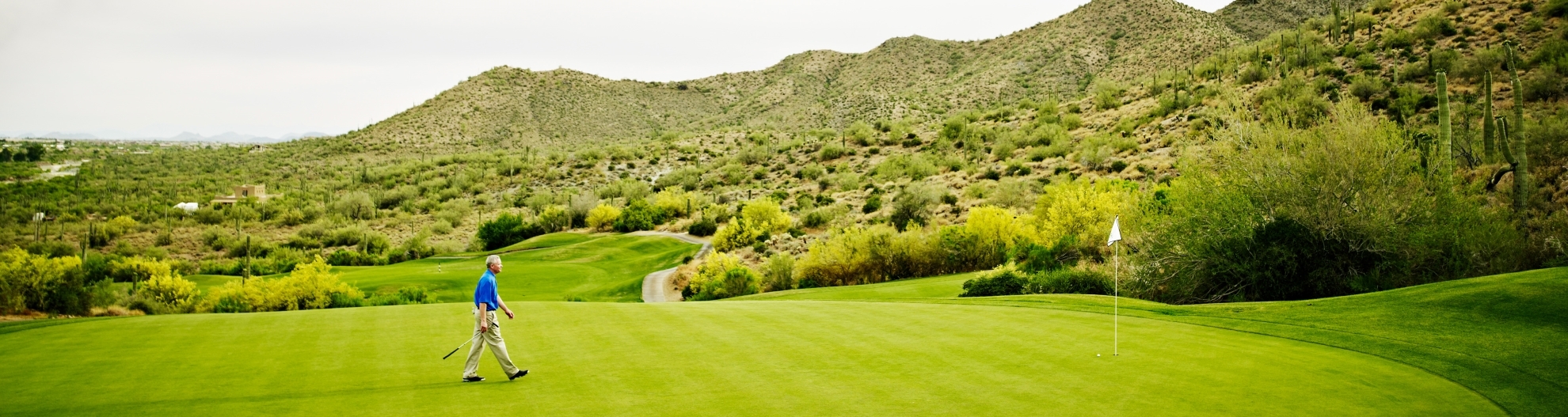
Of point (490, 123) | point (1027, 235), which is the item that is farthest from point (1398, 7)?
point (490, 123)

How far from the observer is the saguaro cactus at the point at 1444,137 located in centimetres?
1988

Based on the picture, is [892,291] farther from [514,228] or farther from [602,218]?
[514,228]

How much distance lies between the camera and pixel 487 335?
33.2 feet

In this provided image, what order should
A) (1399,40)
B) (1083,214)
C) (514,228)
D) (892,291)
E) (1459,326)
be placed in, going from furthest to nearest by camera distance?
(514,228) → (1399,40) → (1083,214) → (892,291) → (1459,326)

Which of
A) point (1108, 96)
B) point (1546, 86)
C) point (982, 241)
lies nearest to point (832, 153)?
point (1108, 96)

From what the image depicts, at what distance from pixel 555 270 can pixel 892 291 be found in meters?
24.6

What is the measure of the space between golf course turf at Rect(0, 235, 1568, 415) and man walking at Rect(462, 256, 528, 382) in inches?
8.1

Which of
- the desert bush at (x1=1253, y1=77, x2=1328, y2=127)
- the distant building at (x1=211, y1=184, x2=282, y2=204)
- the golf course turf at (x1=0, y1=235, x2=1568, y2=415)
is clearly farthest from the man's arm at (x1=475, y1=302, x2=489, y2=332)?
the distant building at (x1=211, y1=184, x2=282, y2=204)

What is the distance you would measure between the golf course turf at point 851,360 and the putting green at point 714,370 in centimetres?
5

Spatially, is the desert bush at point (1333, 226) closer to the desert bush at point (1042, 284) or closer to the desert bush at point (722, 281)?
the desert bush at point (1042, 284)

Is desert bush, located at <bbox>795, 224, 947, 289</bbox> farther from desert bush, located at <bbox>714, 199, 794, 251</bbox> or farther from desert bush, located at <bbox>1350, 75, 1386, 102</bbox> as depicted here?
desert bush, located at <bbox>1350, 75, 1386, 102</bbox>

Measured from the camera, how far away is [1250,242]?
19531 mm

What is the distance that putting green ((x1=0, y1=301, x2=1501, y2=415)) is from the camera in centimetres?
867

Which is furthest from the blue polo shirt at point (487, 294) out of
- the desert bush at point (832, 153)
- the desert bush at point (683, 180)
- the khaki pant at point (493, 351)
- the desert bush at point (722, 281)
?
the desert bush at point (832, 153)
